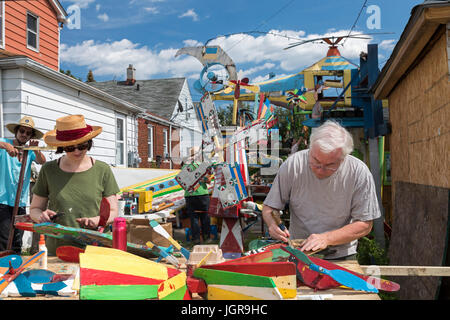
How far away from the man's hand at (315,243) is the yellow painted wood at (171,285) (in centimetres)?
86

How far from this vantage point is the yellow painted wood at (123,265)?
154 cm

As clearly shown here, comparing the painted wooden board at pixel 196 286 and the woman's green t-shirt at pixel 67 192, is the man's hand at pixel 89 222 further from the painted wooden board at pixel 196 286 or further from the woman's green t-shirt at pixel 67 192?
the painted wooden board at pixel 196 286

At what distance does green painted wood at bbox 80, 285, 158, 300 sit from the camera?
1413mm

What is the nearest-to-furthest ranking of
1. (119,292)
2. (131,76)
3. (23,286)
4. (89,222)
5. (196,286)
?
(119,292) < (196,286) < (23,286) < (89,222) < (131,76)

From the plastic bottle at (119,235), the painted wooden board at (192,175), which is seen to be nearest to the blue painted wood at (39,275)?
the plastic bottle at (119,235)

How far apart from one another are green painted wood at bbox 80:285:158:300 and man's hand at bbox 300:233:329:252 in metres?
1.04

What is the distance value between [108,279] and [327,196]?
1.59 metres

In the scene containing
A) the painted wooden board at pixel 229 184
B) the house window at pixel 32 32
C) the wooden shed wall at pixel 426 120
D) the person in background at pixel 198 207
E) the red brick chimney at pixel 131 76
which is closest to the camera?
the wooden shed wall at pixel 426 120

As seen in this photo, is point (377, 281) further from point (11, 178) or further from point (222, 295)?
point (11, 178)

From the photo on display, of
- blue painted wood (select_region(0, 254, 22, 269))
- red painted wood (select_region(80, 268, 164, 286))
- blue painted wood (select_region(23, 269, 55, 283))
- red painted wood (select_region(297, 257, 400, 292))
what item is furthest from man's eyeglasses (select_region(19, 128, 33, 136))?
red painted wood (select_region(297, 257, 400, 292))

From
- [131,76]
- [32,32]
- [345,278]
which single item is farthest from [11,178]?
[131,76]

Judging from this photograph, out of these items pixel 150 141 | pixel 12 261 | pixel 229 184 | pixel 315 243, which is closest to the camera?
pixel 12 261

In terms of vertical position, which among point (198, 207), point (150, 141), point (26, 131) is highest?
point (150, 141)

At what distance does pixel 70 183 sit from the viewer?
2818 mm
